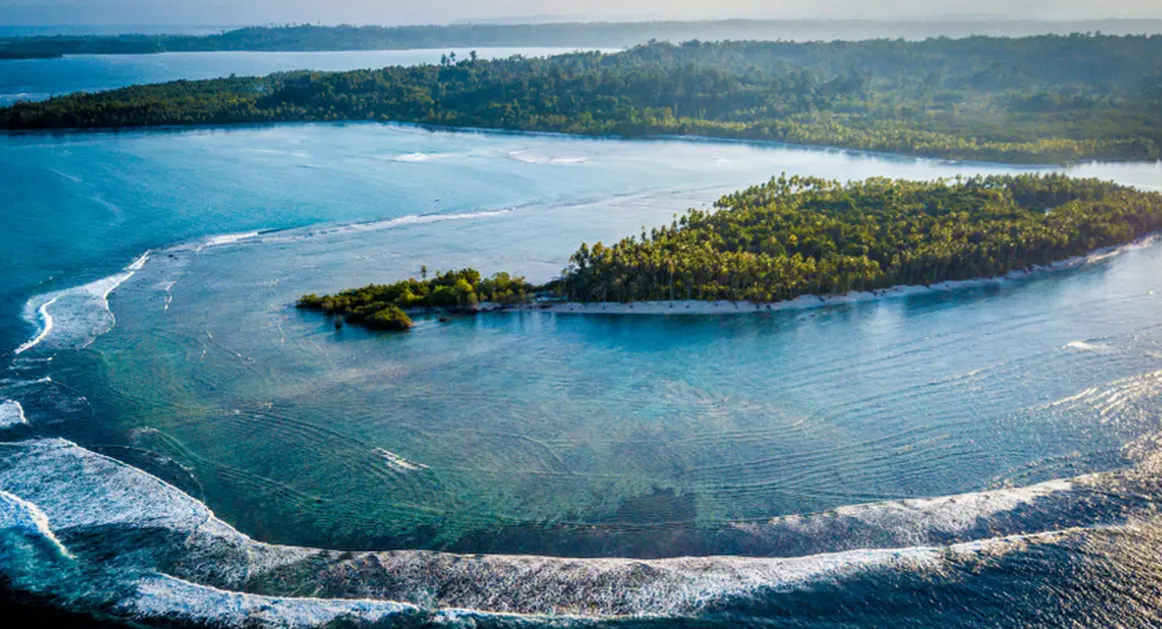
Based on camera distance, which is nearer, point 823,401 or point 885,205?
point 823,401

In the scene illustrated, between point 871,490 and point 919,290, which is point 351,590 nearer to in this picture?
point 871,490

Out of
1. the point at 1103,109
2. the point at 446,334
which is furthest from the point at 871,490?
the point at 1103,109

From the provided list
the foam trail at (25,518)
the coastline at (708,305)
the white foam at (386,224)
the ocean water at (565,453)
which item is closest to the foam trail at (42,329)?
the ocean water at (565,453)

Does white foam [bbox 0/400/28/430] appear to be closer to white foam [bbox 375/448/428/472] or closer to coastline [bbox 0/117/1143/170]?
white foam [bbox 375/448/428/472]

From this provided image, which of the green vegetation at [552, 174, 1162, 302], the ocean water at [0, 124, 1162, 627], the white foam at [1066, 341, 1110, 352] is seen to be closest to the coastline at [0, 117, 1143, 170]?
the green vegetation at [552, 174, 1162, 302]

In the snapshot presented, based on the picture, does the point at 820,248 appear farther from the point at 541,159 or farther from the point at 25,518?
the point at 541,159

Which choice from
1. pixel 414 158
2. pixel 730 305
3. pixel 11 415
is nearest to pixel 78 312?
pixel 11 415
